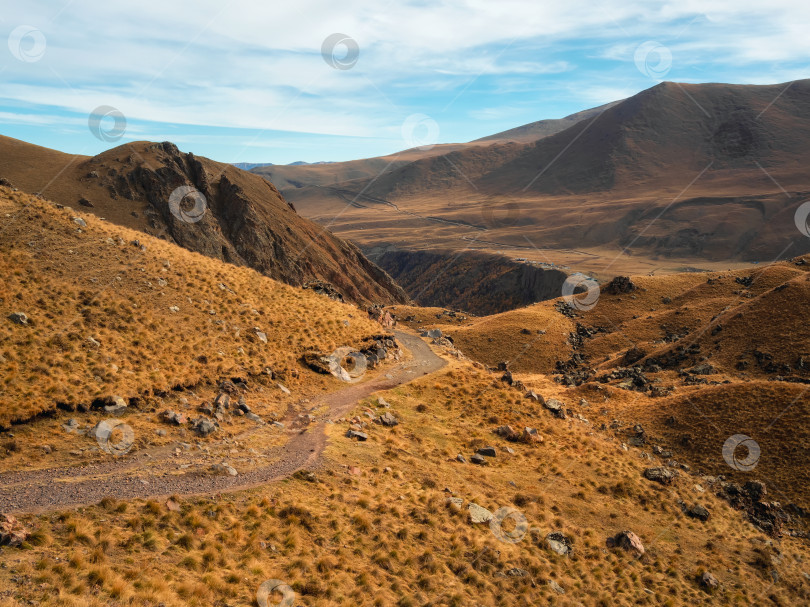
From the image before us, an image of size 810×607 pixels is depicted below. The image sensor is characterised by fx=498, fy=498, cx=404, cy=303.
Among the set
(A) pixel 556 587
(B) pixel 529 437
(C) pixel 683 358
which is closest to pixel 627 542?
(A) pixel 556 587

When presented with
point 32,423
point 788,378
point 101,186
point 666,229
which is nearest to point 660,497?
point 788,378

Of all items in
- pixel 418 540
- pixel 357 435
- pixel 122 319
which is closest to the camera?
pixel 418 540

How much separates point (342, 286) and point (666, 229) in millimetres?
146863

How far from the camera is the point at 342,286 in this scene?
114m

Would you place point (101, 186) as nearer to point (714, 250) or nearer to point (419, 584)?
point (419, 584)

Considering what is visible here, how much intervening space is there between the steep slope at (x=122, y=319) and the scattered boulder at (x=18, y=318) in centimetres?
7

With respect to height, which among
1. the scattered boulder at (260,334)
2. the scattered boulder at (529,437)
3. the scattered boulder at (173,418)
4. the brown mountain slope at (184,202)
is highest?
the brown mountain slope at (184,202)

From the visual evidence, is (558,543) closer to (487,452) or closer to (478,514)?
(478,514)

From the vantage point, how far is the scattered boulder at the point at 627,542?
2231 centimetres

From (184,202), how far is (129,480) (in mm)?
87148

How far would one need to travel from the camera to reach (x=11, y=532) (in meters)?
12.1

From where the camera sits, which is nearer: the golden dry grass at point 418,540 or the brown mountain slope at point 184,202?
the golden dry grass at point 418,540

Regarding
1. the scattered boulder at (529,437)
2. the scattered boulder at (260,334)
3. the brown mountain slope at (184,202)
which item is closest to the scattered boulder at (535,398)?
the scattered boulder at (529,437)

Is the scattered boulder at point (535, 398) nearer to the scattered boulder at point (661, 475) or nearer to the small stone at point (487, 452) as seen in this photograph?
the scattered boulder at point (661, 475)
